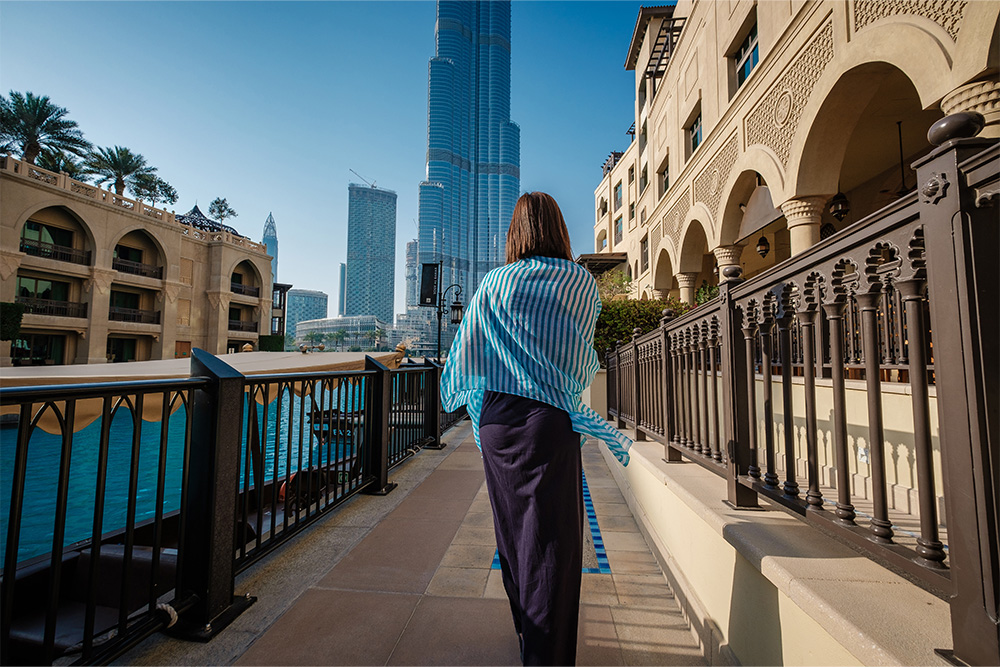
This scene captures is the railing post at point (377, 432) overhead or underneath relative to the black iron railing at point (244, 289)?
underneath

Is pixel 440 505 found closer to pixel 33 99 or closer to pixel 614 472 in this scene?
pixel 614 472

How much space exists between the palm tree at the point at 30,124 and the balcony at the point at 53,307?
352 inches

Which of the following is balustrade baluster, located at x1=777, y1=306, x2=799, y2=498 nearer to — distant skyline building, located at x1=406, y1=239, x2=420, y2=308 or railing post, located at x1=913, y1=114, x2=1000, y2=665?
railing post, located at x1=913, y1=114, x2=1000, y2=665

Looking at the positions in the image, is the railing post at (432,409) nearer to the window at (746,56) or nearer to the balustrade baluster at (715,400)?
the balustrade baluster at (715,400)

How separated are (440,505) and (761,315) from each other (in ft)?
9.23

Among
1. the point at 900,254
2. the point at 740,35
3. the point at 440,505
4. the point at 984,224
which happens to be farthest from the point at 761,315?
→ the point at 740,35

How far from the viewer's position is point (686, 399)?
9.04 ft

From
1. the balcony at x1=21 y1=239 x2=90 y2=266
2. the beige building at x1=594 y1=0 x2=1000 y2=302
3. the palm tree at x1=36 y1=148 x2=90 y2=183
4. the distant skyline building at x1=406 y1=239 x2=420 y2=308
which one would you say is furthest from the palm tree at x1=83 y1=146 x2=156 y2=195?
the beige building at x1=594 y1=0 x2=1000 y2=302

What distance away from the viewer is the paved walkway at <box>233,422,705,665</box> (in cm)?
174

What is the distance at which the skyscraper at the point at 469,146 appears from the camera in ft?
176

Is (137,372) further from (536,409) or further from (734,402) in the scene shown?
(734,402)

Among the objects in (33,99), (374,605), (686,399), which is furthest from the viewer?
(33,99)

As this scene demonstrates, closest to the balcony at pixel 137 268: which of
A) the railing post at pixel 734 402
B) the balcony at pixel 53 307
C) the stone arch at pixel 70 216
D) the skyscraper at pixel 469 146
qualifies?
the stone arch at pixel 70 216

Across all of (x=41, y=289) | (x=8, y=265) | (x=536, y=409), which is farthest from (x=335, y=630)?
(x=41, y=289)
